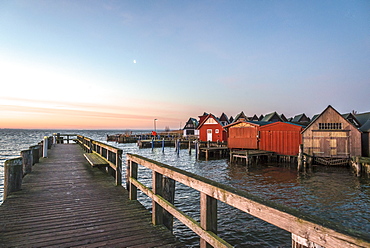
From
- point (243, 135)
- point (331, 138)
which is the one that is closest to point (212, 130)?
point (243, 135)

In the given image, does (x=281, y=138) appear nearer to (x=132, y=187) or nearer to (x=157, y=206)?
(x=132, y=187)

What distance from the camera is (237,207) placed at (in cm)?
217

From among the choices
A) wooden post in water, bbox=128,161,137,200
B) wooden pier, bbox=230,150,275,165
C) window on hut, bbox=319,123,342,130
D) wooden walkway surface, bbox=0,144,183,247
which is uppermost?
window on hut, bbox=319,123,342,130

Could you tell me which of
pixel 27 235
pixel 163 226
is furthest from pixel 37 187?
pixel 163 226

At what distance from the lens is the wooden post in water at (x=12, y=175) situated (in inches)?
229

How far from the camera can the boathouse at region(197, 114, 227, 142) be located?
147ft

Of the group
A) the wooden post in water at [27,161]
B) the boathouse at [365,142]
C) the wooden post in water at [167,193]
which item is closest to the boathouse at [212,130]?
the boathouse at [365,142]

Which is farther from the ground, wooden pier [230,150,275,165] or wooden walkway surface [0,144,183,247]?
wooden walkway surface [0,144,183,247]

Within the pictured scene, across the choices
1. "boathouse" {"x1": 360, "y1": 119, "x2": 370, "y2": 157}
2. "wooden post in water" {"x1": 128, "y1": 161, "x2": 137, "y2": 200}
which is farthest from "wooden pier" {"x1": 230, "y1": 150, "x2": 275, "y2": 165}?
"wooden post in water" {"x1": 128, "y1": 161, "x2": 137, "y2": 200}

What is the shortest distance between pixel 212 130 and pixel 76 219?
139 ft

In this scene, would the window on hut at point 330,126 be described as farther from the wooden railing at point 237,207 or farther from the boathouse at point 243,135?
the wooden railing at point 237,207

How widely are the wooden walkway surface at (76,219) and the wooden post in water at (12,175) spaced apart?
0.56ft

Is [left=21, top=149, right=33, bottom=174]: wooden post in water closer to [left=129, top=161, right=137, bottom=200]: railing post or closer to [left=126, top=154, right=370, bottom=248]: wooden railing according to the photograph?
[left=129, top=161, right=137, bottom=200]: railing post

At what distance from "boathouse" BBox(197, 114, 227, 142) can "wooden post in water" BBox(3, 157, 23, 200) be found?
1584 inches
